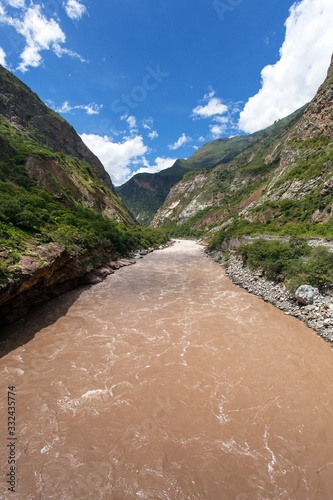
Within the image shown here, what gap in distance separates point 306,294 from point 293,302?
1081 mm

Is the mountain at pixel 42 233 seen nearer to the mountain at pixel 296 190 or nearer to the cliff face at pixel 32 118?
the cliff face at pixel 32 118

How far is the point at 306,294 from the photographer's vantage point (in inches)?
574

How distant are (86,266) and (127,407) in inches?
651

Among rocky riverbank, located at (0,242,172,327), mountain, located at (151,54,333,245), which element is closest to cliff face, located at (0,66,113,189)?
mountain, located at (151,54,333,245)

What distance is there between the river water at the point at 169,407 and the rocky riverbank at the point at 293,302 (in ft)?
1.73

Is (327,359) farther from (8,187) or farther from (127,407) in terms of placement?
(8,187)

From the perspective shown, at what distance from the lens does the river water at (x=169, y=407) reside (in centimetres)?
561

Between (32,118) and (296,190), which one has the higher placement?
(32,118)

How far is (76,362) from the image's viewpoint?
10.0 metres

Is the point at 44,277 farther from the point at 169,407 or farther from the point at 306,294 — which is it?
the point at 306,294

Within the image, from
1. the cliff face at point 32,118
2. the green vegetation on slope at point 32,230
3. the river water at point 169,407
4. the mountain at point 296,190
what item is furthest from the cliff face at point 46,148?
the river water at point 169,407

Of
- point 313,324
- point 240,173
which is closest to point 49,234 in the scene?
point 313,324

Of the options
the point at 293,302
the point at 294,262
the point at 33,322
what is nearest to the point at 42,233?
the point at 33,322

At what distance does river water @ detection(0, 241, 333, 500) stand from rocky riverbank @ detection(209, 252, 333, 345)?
53 centimetres
